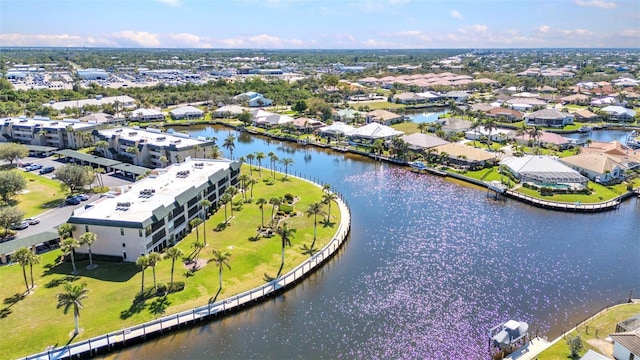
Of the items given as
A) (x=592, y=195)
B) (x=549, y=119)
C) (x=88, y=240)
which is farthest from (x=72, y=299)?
(x=549, y=119)

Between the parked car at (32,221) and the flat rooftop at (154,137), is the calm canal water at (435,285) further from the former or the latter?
the flat rooftop at (154,137)

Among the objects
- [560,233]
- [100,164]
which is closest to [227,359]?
[560,233]

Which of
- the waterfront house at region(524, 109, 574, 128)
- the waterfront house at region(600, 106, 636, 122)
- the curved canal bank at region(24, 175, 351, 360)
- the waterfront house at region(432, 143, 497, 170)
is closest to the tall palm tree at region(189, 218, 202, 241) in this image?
the curved canal bank at region(24, 175, 351, 360)

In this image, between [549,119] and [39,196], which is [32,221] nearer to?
[39,196]

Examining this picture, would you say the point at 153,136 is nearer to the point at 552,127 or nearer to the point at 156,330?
the point at 156,330

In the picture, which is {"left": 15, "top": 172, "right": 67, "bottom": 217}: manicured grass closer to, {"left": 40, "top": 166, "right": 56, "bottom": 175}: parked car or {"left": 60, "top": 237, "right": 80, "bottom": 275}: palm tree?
{"left": 40, "top": 166, "right": 56, "bottom": 175}: parked car

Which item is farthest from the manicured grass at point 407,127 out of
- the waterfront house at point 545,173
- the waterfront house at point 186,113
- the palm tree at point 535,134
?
the waterfront house at point 186,113
